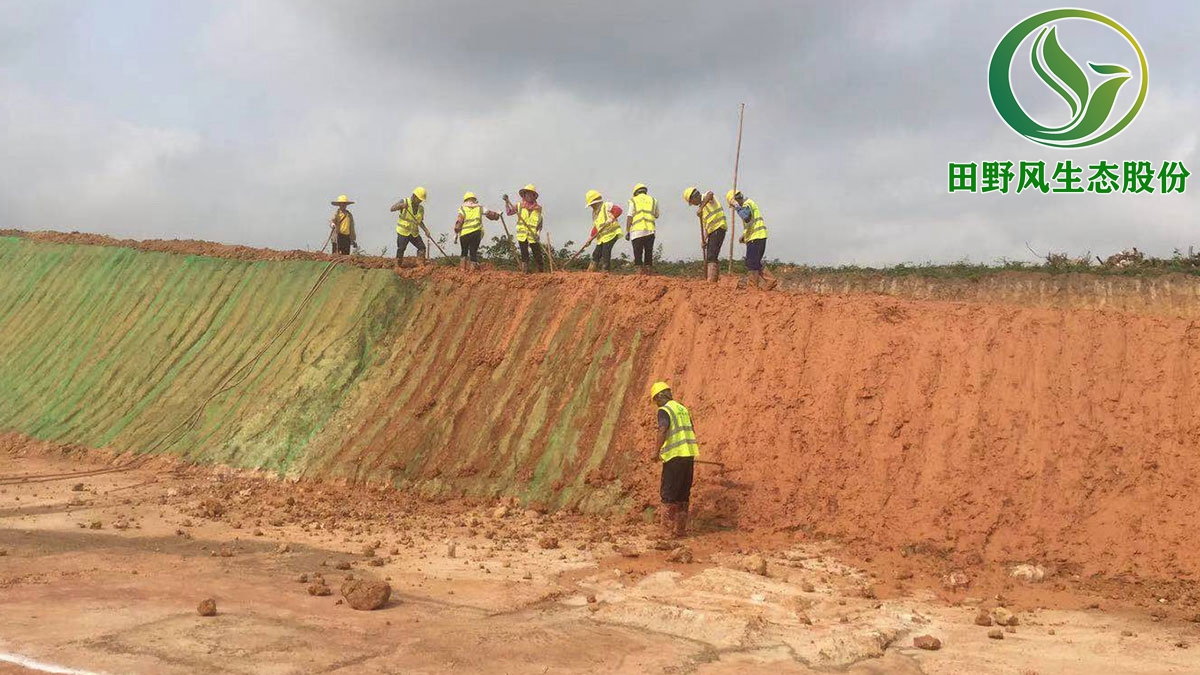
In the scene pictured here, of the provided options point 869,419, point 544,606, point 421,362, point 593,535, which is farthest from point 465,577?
point 421,362

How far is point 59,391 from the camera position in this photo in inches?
642

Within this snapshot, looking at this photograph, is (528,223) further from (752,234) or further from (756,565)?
(756,565)

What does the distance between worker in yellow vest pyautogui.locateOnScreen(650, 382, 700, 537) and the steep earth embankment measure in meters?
0.74

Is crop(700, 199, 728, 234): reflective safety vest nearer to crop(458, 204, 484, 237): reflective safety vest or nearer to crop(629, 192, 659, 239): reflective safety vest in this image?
crop(629, 192, 659, 239): reflective safety vest

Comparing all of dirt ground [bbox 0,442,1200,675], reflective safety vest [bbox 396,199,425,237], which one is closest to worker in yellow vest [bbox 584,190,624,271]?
reflective safety vest [bbox 396,199,425,237]

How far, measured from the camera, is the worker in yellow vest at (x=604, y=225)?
1508cm

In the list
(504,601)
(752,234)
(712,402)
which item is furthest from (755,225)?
(504,601)

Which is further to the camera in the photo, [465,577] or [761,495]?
[761,495]

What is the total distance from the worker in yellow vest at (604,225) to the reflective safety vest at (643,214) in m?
0.52

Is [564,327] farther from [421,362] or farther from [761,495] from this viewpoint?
[761,495]

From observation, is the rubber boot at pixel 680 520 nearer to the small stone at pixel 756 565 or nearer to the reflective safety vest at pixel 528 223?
the small stone at pixel 756 565

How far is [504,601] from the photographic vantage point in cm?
722

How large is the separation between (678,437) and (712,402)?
206 centimetres

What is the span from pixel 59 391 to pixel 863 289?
51.5 feet
